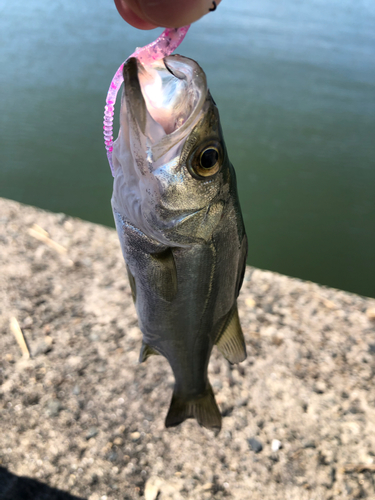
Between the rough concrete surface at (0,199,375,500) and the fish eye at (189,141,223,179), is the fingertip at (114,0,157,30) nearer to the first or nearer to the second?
the fish eye at (189,141,223,179)

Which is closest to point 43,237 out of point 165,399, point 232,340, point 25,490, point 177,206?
point 165,399

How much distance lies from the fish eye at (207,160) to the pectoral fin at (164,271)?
0.93ft

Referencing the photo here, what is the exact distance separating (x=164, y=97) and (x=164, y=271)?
530mm

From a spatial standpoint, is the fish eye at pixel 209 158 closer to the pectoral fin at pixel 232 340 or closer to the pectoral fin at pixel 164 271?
the pectoral fin at pixel 164 271

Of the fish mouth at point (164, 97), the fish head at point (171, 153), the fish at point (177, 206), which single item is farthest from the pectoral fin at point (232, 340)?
the fish mouth at point (164, 97)

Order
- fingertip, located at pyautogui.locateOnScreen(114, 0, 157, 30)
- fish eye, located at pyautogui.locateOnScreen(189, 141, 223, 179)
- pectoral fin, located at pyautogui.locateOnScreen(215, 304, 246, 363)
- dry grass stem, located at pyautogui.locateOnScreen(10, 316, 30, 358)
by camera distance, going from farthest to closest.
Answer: dry grass stem, located at pyautogui.locateOnScreen(10, 316, 30, 358), pectoral fin, located at pyautogui.locateOnScreen(215, 304, 246, 363), fish eye, located at pyautogui.locateOnScreen(189, 141, 223, 179), fingertip, located at pyautogui.locateOnScreen(114, 0, 157, 30)

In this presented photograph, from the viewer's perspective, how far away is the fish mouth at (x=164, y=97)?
1.00 metres

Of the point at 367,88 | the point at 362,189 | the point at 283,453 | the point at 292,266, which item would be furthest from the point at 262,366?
the point at 367,88

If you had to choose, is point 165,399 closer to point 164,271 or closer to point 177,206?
point 164,271

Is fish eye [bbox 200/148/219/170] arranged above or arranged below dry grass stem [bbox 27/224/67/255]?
above

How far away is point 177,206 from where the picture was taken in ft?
3.72

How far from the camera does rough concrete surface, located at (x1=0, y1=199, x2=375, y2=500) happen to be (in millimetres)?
1806

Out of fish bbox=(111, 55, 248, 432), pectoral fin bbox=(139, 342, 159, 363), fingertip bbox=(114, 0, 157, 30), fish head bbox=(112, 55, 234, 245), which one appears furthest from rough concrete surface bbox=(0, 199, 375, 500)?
fingertip bbox=(114, 0, 157, 30)

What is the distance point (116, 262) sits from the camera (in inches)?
113
